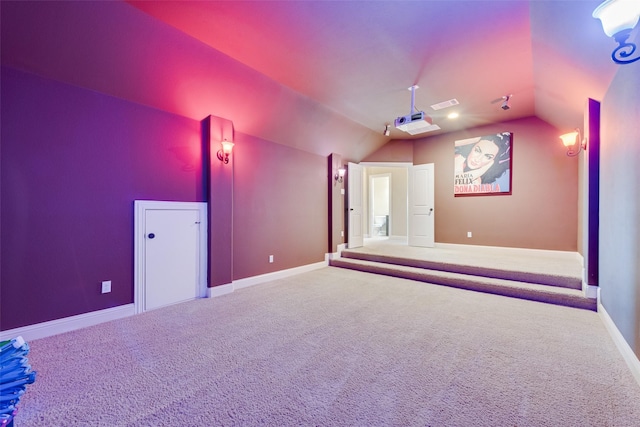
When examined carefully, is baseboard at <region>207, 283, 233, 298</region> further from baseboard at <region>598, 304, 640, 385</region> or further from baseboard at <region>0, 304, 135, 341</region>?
baseboard at <region>598, 304, 640, 385</region>

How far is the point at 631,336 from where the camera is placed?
2.03 m

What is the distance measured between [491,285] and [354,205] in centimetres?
331

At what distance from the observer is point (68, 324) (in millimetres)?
2682

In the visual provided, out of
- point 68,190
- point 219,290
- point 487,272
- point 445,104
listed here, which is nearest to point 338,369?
point 219,290

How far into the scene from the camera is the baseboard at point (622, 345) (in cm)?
187

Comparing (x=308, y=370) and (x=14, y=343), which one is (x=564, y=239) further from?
(x=14, y=343)

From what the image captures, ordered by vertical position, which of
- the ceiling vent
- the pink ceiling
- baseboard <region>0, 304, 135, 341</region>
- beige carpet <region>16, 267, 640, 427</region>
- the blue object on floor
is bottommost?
beige carpet <region>16, 267, 640, 427</region>

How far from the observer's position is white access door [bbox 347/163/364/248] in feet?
20.7

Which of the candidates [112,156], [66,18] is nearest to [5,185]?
[112,156]

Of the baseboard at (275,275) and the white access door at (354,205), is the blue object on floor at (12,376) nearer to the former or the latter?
the baseboard at (275,275)

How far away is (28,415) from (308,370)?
1651mm

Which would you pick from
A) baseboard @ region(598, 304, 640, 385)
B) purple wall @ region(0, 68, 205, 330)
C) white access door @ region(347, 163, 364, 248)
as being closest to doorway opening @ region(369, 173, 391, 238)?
white access door @ region(347, 163, 364, 248)

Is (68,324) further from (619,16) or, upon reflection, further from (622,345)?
(622,345)

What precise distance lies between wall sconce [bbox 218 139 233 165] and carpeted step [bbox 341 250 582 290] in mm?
3338
